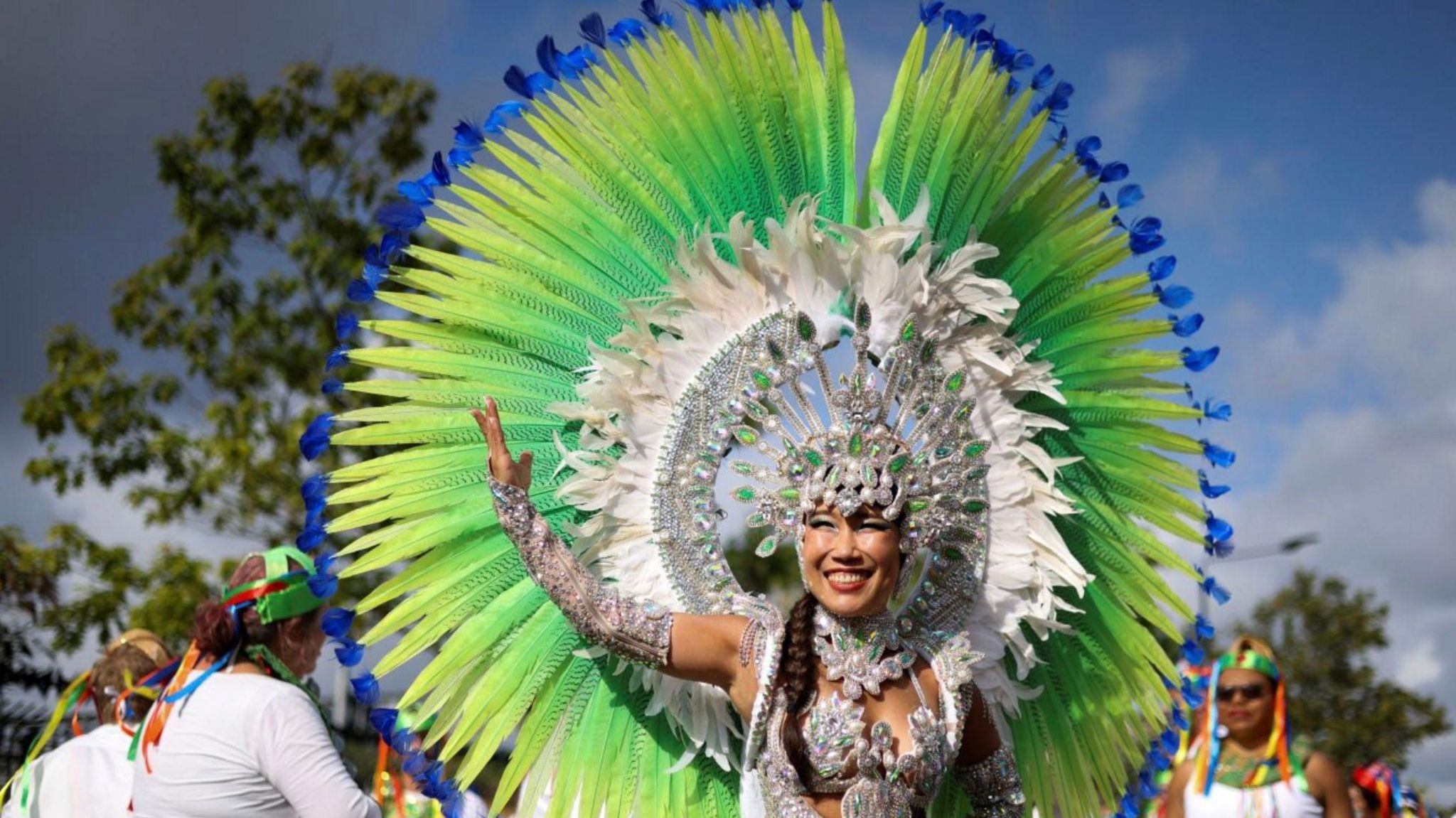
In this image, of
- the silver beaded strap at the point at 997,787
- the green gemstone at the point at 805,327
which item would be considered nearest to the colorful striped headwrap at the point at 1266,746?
the silver beaded strap at the point at 997,787

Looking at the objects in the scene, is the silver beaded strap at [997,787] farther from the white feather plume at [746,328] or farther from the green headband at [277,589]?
the green headband at [277,589]

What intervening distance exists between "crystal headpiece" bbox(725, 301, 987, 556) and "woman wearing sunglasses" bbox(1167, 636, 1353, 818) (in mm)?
3357

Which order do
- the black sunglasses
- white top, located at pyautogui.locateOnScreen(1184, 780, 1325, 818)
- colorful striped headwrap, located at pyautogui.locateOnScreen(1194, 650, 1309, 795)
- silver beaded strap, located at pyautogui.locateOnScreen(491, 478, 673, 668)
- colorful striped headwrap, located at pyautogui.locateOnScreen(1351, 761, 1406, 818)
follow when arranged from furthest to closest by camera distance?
colorful striped headwrap, located at pyautogui.locateOnScreen(1351, 761, 1406, 818), the black sunglasses, colorful striped headwrap, located at pyautogui.locateOnScreen(1194, 650, 1309, 795), white top, located at pyautogui.locateOnScreen(1184, 780, 1325, 818), silver beaded strap, located at pyautogui.locateOnScreen(491, 478, 673, 668)

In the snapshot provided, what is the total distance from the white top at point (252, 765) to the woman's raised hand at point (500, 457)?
2.73 ft

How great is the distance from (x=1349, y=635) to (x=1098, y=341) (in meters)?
→ 19.0

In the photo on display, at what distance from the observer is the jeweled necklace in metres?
3.75

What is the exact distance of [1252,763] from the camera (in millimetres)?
6727

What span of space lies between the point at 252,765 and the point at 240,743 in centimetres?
6

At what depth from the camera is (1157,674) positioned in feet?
14.3

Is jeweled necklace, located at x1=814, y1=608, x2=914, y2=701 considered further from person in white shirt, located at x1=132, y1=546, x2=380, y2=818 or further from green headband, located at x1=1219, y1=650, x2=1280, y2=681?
green headband, located at x1=1219, y1=650, x2=1280, y2=681

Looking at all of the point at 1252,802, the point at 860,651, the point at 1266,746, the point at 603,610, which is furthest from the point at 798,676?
the point at 1266,746

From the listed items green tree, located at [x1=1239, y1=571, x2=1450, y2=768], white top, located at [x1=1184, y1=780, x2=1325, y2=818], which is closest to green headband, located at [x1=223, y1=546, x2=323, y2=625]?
white top, located at [x1=1184, y1=780, x2=1325, y2=818]

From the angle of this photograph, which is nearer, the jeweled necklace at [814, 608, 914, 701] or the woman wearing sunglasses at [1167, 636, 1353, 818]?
the jeweled necklace at [814, 608, 914, 701]

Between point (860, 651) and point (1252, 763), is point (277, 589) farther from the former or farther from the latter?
point (1252, 763)
